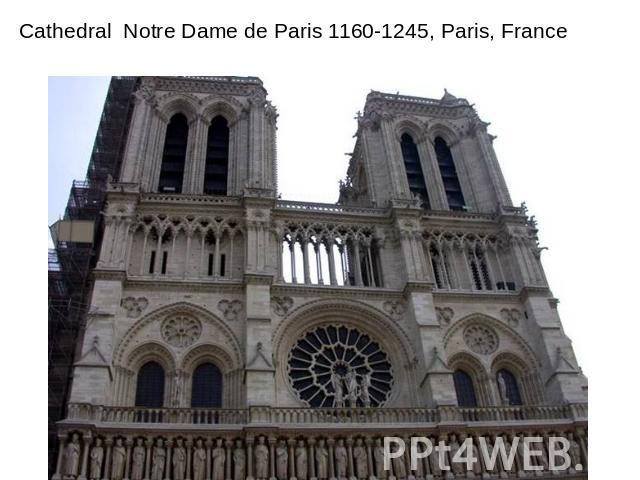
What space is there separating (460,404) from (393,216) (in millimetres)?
8792

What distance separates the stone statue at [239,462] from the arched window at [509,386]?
34.2 ft

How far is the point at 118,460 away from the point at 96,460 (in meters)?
0.63

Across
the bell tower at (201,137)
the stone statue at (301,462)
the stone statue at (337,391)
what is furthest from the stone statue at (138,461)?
the bell tower at (201,137)

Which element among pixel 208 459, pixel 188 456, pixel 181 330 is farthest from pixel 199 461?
pixel 181 330

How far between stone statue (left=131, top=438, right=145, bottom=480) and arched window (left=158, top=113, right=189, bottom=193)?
13190mm

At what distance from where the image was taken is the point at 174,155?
1193 inches

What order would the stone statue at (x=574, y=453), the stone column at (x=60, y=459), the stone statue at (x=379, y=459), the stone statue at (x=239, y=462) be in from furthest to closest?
the stone statue at (x=574, y=453)
the stone statue at (x=379, y=459)
the stone statue at (x=239, y=462)
the stone column at (x=60, y=459)

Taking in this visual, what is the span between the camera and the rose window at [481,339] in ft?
81.4

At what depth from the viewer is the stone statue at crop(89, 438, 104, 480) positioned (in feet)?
58.4

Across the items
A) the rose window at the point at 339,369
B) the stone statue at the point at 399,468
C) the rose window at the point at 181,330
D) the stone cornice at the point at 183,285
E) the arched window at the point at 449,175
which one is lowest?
the stone statue at the point at 399,468

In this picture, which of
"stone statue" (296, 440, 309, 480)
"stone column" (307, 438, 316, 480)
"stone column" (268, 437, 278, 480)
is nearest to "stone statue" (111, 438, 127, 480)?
"stone column" (268, 437, 278, 480)

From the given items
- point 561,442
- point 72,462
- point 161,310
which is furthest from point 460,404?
point 72,462

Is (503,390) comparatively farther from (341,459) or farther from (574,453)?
(341,459)

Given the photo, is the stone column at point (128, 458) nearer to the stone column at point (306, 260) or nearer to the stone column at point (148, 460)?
the stone column at point (148, 460)
